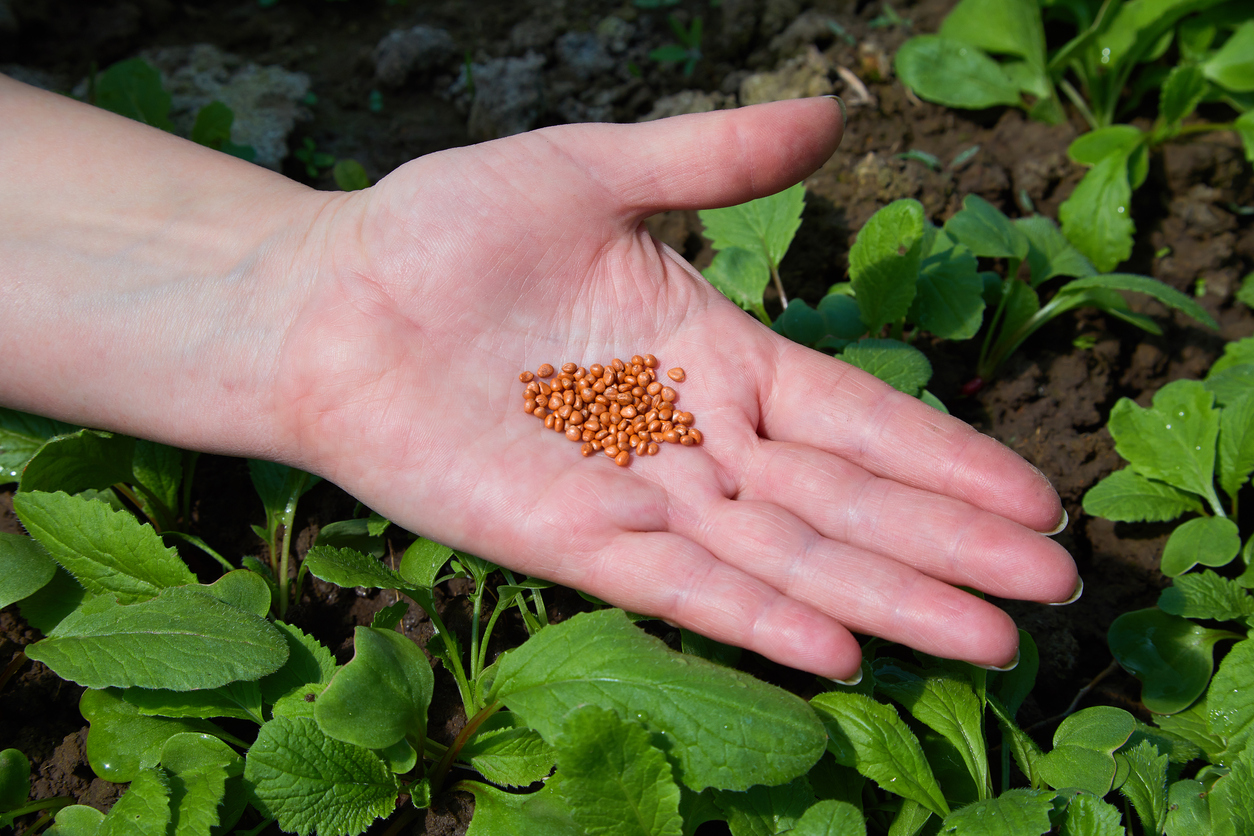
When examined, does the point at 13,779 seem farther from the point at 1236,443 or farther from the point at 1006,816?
the point at 1236,443

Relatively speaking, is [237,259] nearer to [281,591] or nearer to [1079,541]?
[281,591]

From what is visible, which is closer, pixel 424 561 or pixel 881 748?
pixel 881 748

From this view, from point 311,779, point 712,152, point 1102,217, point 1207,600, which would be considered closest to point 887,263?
point 712,152

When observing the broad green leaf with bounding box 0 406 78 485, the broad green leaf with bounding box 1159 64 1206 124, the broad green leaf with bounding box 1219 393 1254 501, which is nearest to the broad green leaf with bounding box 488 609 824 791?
the broad green leaf with bounding box 0 406 78 485

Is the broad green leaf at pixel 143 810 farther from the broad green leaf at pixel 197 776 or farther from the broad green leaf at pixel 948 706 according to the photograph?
the broad green leaf at pixel 948 706

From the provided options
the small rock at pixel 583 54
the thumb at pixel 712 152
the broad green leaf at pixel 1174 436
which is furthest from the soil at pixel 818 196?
the thumb at pixel 712 152

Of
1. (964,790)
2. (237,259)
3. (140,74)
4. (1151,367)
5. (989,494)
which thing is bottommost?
(964,790)

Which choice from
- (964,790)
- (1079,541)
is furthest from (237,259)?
(1079,541)
